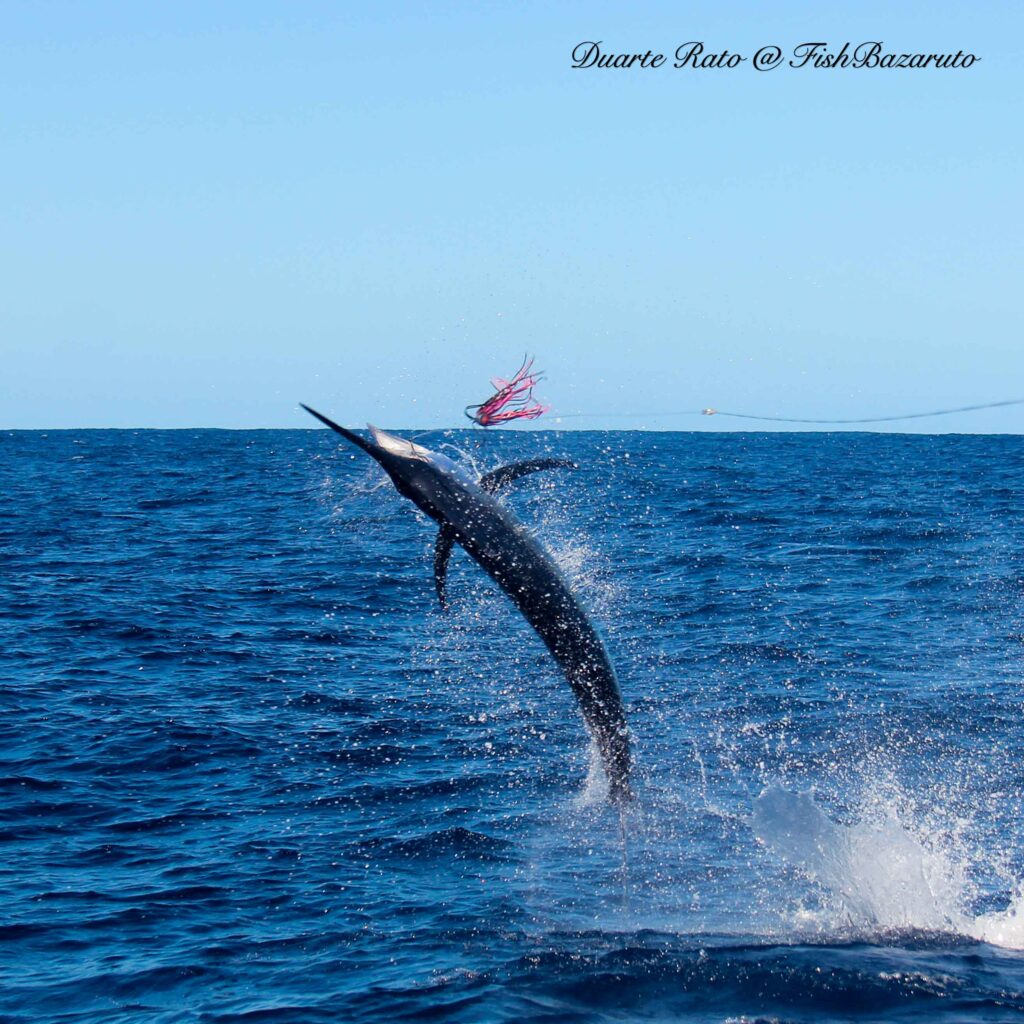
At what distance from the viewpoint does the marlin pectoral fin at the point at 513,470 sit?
1002 cm

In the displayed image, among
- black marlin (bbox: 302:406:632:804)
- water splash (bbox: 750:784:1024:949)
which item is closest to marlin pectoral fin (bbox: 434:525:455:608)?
black marlin (bbox: 302:406:632:804)

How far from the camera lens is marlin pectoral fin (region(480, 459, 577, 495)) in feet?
32.9

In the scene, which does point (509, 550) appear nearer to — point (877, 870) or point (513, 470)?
point (513, 470)

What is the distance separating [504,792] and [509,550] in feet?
19.1

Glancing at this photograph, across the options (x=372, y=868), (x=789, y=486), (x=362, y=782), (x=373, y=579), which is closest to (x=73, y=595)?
(x=373, y=579)

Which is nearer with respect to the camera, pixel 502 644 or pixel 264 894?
pixel 264 894

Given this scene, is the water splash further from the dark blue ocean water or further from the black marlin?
the black marlin

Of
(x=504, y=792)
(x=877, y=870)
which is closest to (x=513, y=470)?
(x=877, y=870)

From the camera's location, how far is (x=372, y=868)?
43.8 feet

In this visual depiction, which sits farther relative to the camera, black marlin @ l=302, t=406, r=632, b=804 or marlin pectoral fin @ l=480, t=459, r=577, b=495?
black marlin @ l=302, t=406, r=632, b=804

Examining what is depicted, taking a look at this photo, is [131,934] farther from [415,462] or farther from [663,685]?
[663,685]

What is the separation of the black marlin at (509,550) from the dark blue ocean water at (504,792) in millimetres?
550

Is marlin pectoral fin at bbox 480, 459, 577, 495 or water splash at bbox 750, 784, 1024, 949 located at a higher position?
marlin pectoral fin at bbox 480, 459, 577, 495

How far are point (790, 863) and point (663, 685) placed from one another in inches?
239
